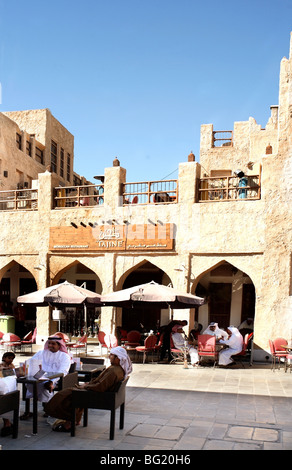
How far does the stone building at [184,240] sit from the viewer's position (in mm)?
13492

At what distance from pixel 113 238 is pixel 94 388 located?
30.1 feet

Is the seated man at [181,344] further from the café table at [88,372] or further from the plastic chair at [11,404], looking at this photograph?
the plastic chair at [11,404]

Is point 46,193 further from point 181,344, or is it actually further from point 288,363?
point 288,363

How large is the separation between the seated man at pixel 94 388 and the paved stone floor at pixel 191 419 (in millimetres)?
236

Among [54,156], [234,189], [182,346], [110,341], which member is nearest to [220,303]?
[182,346]

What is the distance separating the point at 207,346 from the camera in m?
12.1

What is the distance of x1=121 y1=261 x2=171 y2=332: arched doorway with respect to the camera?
704 inches

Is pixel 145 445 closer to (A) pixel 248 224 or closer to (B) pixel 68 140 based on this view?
(A) pixel 248 224

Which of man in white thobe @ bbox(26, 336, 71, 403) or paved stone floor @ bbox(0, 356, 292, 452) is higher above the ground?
man in white thobe @ bbox(26, 336, 71, 403)

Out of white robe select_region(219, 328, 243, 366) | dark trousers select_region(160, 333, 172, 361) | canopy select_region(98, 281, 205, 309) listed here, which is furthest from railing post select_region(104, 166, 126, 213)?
white robe select_region(219, 328, 243, 366)

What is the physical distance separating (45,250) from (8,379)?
10.3 meters

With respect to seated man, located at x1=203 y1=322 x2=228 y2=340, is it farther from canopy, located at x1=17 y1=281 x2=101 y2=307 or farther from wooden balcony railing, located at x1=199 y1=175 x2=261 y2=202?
wooden balcony railing, located at x1=199 y1=175 x2=261 y2=202

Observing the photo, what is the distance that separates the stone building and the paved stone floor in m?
3.42

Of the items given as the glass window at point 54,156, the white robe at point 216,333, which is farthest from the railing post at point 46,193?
the glass window at point 54,156
